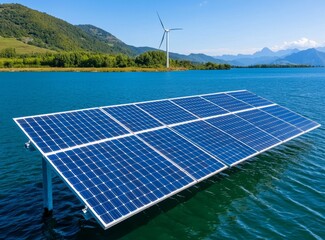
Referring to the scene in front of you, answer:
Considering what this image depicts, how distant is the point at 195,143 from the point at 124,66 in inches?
6677

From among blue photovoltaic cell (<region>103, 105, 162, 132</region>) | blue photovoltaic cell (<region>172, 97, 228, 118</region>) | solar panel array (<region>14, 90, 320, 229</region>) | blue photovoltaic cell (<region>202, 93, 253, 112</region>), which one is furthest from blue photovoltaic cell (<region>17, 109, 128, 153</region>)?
blue photovoltaic cell (<region>202, 93, 253, 112</region>)

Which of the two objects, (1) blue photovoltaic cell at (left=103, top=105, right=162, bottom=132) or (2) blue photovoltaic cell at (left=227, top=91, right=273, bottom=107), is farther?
(2) blue photovoltaic cell at (left=227, top=91, right=273, bottom=107)

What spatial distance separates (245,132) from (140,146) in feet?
28.4

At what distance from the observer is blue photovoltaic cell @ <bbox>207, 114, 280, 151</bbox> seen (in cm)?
1841

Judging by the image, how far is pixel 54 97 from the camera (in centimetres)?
5519

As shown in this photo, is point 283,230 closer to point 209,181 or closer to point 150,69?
point 209,181

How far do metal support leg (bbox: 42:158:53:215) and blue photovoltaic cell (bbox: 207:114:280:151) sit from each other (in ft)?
35.9

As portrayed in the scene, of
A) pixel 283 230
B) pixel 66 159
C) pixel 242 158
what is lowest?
pixel 283 230

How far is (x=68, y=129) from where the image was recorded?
14.2 m

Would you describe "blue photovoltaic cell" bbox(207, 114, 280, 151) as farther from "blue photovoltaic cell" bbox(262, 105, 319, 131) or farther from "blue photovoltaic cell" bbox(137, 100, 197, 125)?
"blue photovoltaic cell" bbox(262, 105, 319, 131)

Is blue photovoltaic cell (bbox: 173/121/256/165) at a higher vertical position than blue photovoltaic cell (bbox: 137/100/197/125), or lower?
lower

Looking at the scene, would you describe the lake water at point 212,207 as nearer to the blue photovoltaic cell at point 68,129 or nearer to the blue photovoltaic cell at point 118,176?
the blue photovoltaic cell at point 118,176

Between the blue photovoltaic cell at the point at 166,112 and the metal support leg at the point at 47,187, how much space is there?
24.2ft

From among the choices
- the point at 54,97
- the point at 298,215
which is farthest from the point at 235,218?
the point at 54,97
